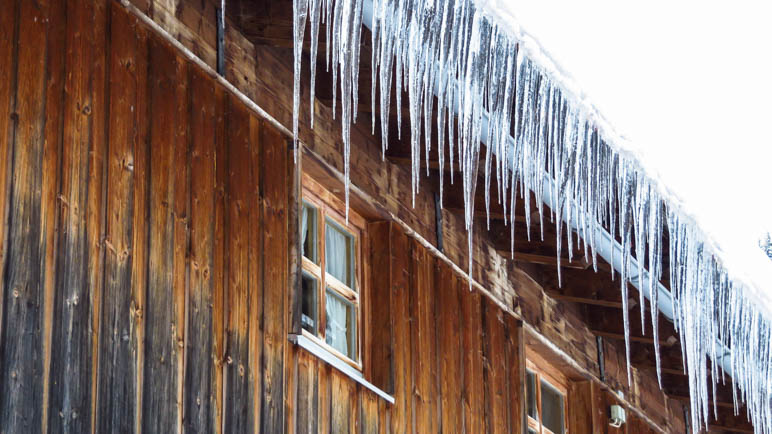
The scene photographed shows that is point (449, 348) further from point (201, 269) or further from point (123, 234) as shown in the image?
point (123, 234)

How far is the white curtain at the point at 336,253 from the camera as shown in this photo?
741cm

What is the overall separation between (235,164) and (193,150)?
335 millimetres

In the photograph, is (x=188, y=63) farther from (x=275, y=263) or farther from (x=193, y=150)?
(x=275, y=263)

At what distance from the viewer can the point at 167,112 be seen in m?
6.11

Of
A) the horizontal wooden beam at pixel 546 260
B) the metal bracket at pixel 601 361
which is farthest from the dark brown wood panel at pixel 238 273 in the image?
the metal bracket at pixel 601 361

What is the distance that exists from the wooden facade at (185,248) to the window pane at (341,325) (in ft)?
0.45

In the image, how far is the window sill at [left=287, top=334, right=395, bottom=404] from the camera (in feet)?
21.8

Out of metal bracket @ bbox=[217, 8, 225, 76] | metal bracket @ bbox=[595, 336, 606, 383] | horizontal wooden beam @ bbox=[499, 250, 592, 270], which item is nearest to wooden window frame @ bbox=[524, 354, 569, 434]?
metal bracket @ bbox=[595, 336, 606, 383]

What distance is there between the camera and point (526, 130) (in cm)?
653

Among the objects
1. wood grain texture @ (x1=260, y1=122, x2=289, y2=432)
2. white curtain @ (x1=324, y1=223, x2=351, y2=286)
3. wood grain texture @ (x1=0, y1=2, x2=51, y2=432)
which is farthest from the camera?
white curtain @ (x1=324, y1=223, x2=351, y2=286)

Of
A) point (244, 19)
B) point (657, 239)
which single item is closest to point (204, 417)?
point (244, 19)

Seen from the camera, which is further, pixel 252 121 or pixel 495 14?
pixel 252 121

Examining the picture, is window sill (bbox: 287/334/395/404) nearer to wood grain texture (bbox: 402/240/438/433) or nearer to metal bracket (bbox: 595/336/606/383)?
wood grain texture (bbox: 402/240/438/433)

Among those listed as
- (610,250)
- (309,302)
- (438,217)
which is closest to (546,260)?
(610,250)
